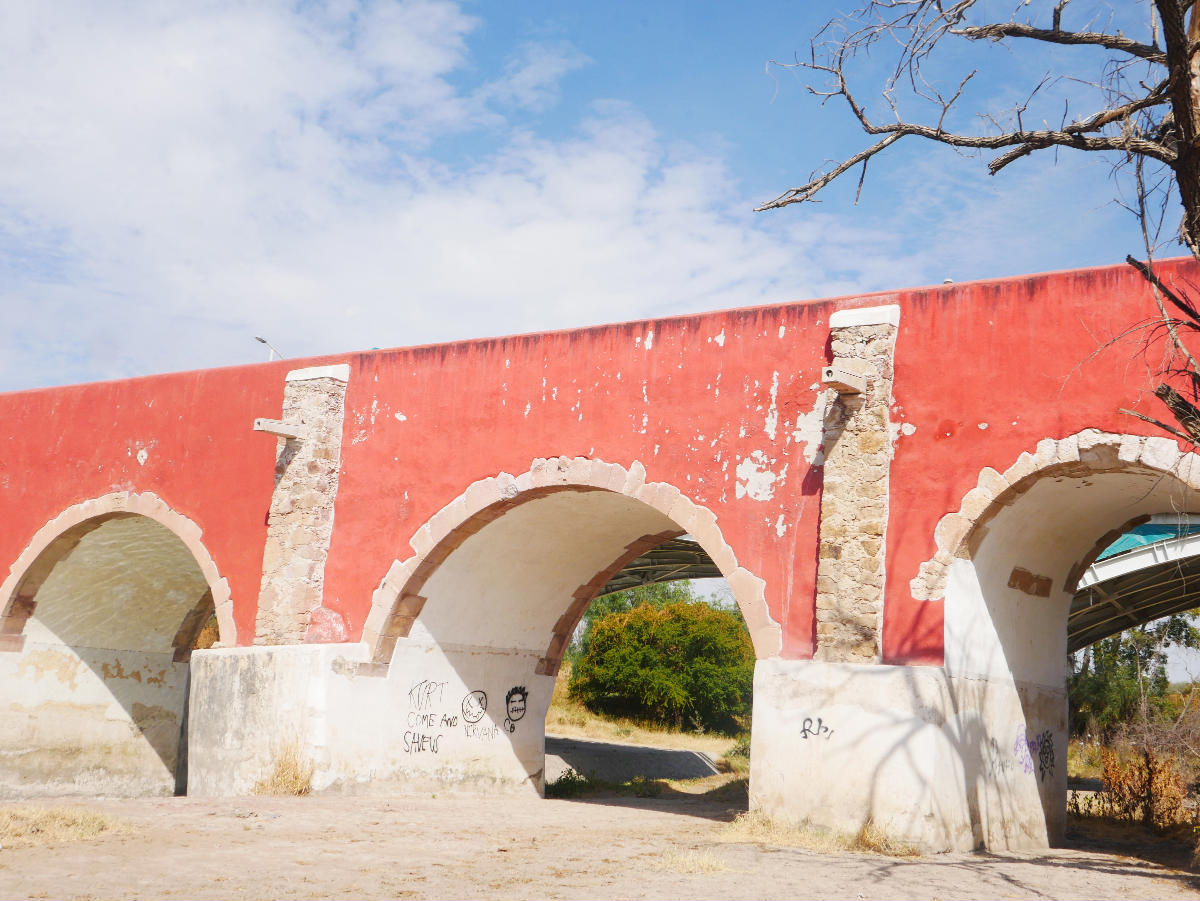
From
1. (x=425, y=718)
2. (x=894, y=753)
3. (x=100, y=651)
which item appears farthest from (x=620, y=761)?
(x=894, y=753)

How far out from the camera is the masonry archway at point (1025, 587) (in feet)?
25.6

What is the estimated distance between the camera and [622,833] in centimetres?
886

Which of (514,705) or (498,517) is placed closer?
(498,517)

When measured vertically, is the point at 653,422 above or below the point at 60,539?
Answer: above

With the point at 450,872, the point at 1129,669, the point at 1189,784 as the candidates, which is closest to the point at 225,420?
the point at 450,872

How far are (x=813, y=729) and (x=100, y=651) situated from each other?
10.1 m

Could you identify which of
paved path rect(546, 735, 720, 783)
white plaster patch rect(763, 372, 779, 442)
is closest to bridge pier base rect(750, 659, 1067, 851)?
white plaster patch rect(763, 372, 779, 442)

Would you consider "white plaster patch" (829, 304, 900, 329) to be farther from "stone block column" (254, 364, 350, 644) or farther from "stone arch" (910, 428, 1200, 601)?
"stone block column" (254, 364, 350, 644)

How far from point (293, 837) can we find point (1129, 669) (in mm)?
20940

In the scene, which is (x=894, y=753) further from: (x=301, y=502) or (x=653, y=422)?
(x=301, y=502)

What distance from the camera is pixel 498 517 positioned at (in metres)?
10.7

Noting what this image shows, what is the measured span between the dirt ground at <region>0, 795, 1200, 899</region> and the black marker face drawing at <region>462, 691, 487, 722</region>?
2065 mm

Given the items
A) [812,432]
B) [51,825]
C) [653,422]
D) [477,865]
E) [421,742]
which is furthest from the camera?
[421,742]

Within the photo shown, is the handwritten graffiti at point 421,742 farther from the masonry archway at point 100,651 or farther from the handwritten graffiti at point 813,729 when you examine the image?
the handwritten graffiti at point 813,729
